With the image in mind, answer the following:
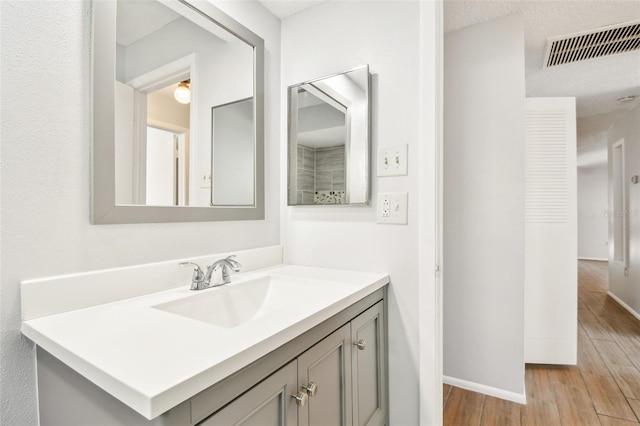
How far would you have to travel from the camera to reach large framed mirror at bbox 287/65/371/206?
57.3 inches

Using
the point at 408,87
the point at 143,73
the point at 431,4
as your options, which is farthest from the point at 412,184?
the point at 143,73

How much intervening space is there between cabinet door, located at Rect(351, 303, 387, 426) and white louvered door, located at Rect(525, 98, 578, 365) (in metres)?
1.58

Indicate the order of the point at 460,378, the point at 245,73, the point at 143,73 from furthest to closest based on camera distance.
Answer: the point at 460,378, the point at 245,73, the point at 143,73

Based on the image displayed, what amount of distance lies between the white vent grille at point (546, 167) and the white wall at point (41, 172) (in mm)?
2485

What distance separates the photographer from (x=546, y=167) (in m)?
2.31

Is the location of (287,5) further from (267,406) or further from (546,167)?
(546,167)

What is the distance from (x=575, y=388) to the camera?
201 centimetres

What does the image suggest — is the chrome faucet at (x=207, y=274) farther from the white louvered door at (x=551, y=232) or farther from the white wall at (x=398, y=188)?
the white louvered door at (x=551, y=232)

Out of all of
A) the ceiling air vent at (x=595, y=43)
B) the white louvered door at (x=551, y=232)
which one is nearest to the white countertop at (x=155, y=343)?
the white louvered door at (x=551, y=232)

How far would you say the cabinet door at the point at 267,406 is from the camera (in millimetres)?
659

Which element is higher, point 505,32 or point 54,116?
point 505,32

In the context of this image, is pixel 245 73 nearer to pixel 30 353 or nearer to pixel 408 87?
pixel 408 87

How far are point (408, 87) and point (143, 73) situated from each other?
102 centimetres

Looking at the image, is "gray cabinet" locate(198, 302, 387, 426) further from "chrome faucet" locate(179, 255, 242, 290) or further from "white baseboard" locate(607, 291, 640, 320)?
"white baseboard" locate(607, 291, 640, 320)
